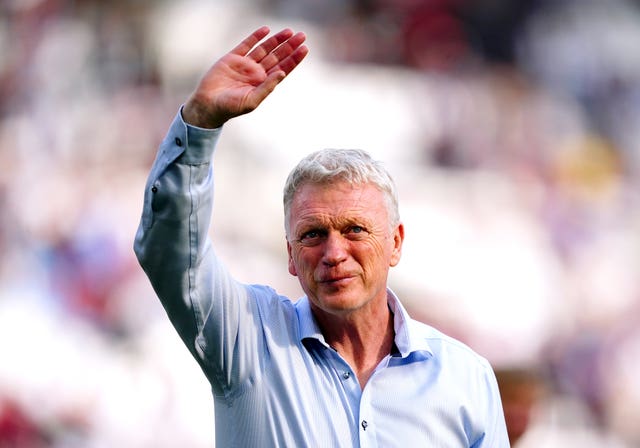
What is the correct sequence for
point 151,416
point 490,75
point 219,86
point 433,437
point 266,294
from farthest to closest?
1. point 490,75
2. point 151,416
3. point 266,294
4. point 433,437
5. point 219,86

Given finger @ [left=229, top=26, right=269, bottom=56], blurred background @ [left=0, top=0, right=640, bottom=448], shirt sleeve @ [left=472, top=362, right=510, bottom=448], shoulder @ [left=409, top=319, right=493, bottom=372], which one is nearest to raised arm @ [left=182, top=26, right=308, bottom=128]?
finger @ [left=229, top=26, right=269, bottom=56]

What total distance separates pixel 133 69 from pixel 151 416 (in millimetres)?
2015

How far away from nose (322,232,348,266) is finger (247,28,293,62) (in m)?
0.37

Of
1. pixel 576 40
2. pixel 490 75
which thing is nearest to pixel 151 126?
pixel 490 75

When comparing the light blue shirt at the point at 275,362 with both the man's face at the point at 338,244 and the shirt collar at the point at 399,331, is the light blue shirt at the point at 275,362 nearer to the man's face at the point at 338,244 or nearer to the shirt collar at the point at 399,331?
the shirt collar at the point at 399,331

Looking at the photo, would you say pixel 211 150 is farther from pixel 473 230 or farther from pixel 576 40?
pixel 576 40

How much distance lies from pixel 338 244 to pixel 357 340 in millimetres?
221

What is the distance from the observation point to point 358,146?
19.0 feet

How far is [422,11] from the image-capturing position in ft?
20.1

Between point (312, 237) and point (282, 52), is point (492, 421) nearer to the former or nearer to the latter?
point (312, 237)

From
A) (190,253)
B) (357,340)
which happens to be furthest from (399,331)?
(190,253)

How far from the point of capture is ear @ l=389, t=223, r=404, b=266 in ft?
6.86

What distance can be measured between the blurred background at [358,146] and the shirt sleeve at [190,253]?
341 centimetres

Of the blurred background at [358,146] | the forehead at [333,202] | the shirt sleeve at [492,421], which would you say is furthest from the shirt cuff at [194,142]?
the blurred background at [358,146]
